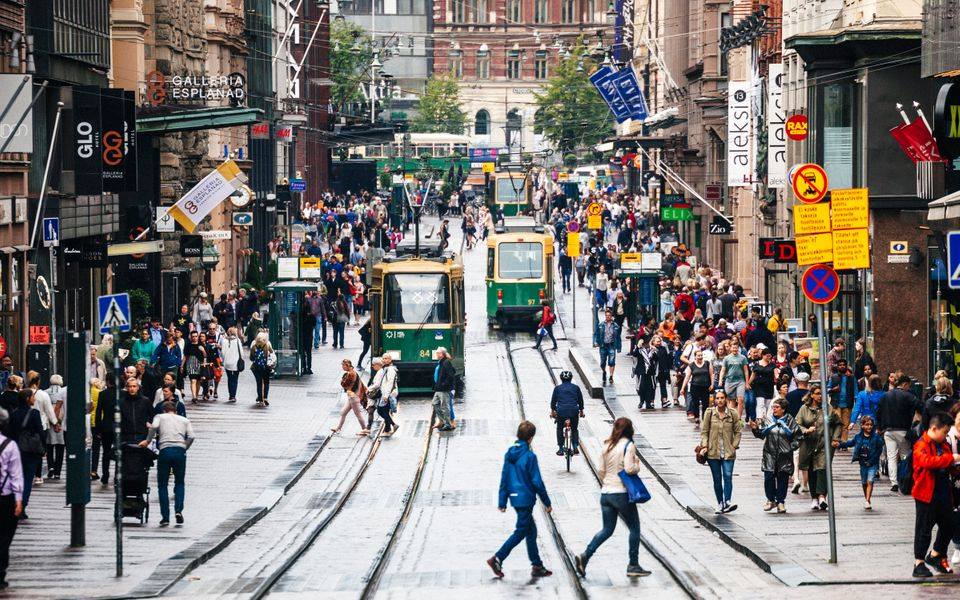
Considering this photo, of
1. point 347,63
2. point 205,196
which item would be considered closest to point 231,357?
point 205,196

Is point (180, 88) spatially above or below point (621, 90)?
below

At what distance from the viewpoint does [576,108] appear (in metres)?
121

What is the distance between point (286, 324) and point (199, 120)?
565 centimetres

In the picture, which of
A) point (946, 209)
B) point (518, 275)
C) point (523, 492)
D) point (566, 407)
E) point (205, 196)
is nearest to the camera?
point (523, 492)

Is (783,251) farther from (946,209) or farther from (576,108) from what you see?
(576,108)

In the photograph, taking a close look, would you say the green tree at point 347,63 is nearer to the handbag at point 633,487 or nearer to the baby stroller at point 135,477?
the baby stroller at point 135,477

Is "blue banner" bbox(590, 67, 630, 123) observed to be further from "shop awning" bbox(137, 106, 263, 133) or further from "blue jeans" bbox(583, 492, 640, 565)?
"blue jeans" bbox(583, 492, 640, 565)

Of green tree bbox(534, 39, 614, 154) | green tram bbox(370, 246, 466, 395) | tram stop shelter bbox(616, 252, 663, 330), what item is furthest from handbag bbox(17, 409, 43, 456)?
green tree bbox(534, 39, 614, 154)

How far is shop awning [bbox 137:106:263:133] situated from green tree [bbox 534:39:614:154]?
76.0 m

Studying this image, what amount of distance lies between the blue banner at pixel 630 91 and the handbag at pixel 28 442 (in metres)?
40.1

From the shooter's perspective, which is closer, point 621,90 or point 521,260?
point 521,260

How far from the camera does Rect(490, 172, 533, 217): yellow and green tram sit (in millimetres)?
96125

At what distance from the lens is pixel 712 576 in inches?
700

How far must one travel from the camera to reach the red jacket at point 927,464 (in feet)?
55.9
